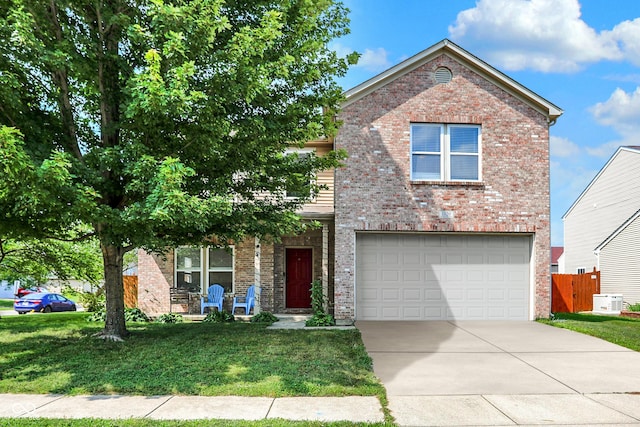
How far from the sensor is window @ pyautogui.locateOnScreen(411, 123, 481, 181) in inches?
554

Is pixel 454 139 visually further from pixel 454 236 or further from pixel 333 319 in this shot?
pixel 333 319

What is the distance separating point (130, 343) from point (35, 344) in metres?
2.09

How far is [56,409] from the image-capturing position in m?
6.26

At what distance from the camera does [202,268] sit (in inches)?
650

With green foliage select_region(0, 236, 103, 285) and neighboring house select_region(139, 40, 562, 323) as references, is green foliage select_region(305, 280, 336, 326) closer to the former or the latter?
neighboring house select_region(139, 40, 562, 323)

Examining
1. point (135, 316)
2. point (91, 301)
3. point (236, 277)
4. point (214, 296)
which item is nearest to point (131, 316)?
point (135, 316)

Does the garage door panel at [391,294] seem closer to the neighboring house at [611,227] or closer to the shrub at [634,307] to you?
the shrub at [634,307]

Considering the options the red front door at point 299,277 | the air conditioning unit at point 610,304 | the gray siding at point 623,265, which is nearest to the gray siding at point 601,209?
the gray siding at point 623,265

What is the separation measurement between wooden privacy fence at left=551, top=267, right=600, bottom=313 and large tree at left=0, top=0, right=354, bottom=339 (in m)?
15.3

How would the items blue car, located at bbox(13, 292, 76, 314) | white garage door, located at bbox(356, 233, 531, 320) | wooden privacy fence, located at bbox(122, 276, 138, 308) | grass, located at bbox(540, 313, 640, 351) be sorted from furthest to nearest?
blue car, located at bbox(13, 292, 76, 314) < wooden privacy fence, located at bbox(122, 276, 138, 308) < white garage door, located at bbox(356, 233, 531, 320) < grass, located at bbox(540, 313, 640, 351)

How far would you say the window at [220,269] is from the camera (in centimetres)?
1656

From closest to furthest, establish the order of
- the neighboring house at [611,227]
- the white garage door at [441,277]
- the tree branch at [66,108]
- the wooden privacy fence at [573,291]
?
the tree branch at [66,108] → the white garage door at [441,277] → the wooden privacy fence at [573,291] → the neighboring house at [611,227]

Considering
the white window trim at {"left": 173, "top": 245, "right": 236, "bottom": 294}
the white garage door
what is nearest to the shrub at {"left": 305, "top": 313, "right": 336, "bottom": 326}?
the white garage door

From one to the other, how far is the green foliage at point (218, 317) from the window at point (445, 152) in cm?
685
